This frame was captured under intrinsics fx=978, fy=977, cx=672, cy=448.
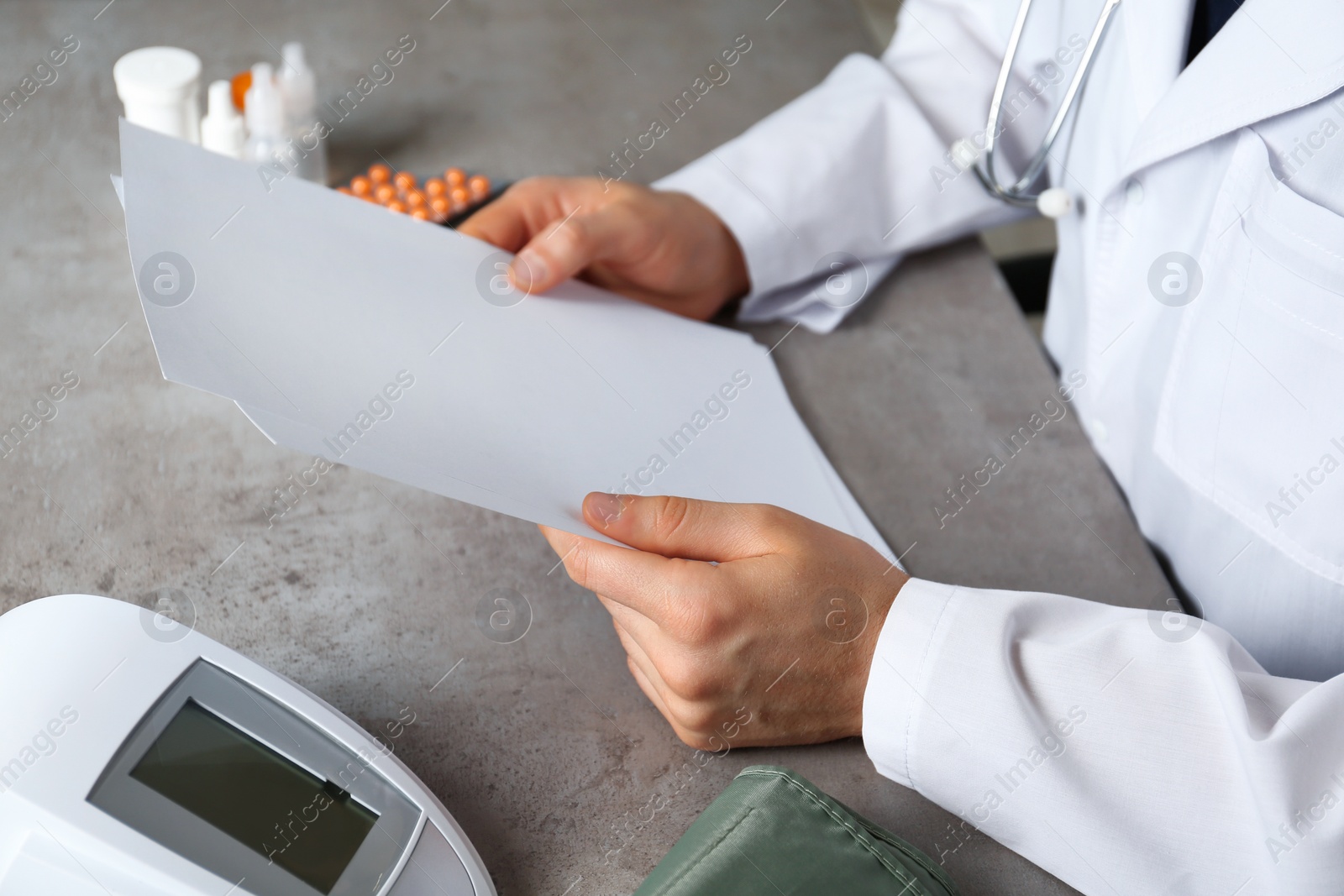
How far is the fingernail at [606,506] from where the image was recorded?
590 millimetres

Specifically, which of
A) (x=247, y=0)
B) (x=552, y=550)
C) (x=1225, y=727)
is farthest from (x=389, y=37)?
(x=1225, y=727)

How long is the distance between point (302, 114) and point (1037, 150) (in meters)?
0.71

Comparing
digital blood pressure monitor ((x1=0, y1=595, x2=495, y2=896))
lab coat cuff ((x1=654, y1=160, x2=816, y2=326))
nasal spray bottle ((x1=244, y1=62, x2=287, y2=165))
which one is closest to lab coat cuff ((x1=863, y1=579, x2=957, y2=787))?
digital blood pressure monitor ((x1=0, y1=595, x2=495, y2=896))

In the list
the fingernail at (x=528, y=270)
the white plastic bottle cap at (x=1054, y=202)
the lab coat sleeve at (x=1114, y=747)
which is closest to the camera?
the lab coat sleeve at (x=1114, y=747)

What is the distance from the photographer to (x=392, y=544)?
0.70m

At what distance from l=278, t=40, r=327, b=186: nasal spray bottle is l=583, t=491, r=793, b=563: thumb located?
568 millimetres

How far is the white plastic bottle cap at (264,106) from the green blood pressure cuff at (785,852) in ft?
2.47

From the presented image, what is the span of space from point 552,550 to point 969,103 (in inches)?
25.0

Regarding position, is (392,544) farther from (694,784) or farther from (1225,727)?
(1225,727)

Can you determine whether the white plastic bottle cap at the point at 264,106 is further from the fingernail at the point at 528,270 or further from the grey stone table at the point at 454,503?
the fingernail at the point at 528,270

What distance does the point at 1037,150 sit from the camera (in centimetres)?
88

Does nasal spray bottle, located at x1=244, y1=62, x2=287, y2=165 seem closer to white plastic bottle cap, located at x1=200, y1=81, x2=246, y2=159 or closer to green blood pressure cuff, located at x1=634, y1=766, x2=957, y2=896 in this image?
white plastic bottle cap, located at x1=200, y1=81, x2=246, y2=159

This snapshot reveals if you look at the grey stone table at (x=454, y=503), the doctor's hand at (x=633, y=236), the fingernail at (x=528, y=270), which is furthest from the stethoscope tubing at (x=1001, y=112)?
the fingernail at (x=528, y=270)

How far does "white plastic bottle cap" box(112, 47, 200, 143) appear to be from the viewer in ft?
2.93
